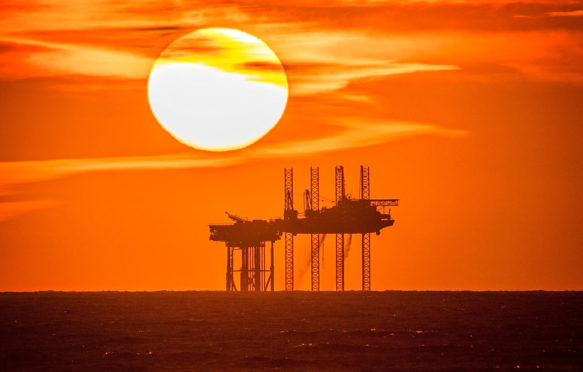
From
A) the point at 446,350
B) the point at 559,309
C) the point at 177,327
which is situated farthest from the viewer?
the point at 559,309

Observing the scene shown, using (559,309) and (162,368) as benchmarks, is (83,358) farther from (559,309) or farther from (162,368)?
(559,309)

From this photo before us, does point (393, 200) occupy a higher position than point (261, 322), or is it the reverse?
point (393, 200)

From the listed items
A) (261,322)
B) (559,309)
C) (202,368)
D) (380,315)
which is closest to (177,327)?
(261,322)

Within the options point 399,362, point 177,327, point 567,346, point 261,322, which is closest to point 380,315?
point 261,322

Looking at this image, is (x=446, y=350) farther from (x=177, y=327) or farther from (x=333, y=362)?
(x=177, y=327)

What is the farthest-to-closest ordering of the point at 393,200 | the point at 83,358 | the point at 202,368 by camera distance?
the point at 393,200, the point at 83,358, the point at 202,368

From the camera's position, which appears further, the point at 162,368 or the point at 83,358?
the point at 83,358
